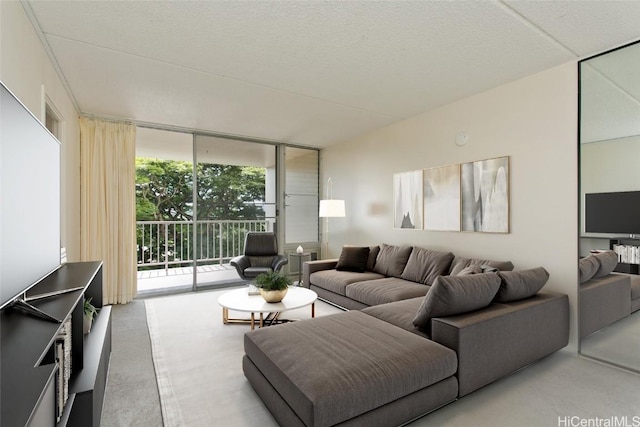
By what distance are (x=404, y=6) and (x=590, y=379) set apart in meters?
2.84

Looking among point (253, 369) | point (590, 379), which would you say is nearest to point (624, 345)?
point (590, 379)

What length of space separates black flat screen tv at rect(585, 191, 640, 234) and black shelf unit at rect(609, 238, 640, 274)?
66 mm

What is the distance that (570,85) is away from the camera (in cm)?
262

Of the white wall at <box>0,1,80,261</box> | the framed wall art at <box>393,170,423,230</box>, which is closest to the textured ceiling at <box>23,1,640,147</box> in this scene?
the white wall at <box>0,1,80,261</box>

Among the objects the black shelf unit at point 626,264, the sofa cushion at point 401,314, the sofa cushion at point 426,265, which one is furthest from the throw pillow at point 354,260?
the black shelf unit at point 626,264

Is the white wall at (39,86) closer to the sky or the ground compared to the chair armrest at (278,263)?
closer to the sky

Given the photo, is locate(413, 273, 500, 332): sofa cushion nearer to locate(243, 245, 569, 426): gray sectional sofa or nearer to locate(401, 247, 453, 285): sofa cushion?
locate(243, 245, 569, 426): gray sectional sofa

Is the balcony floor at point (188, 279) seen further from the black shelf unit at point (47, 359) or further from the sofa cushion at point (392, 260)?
the black shelf unit at point (47, 359)

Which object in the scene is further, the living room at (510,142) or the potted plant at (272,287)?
the potted plant at (272,287)

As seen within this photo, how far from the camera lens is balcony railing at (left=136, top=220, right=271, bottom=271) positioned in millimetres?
5047

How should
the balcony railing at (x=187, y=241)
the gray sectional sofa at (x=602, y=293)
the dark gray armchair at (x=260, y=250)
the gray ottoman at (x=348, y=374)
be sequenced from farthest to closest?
the balcony railing at (x=187, y=241) < the dark gray armchair at (x=260, y=250) < the gray sectional sofa at (x=602, y=293) < the gray ottoman at (x=348, y=374)

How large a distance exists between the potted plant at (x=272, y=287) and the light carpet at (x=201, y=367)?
0.49 metres

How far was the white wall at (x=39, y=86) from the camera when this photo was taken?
169 cm

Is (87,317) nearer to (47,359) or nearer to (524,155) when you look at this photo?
(47,359)
